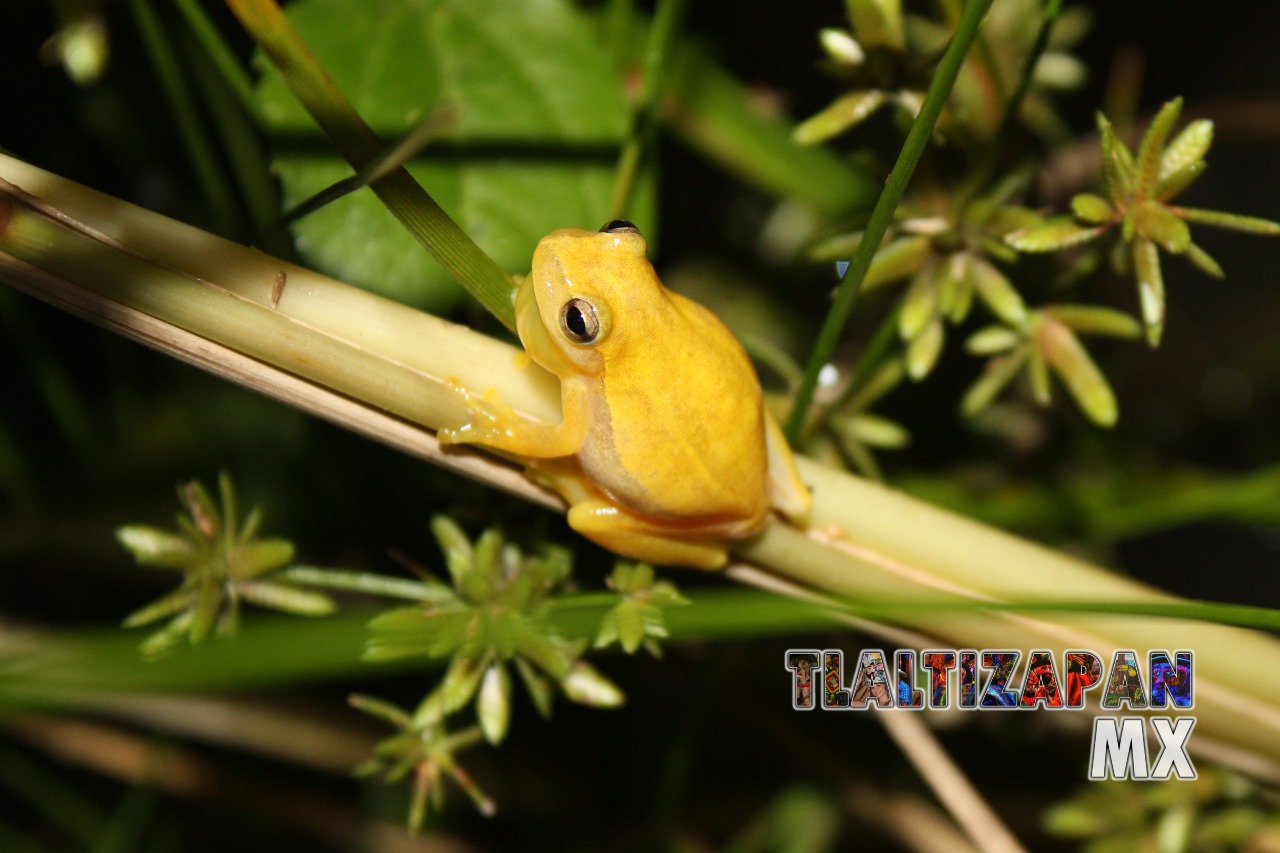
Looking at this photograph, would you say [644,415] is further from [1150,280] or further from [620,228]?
[1150,280]

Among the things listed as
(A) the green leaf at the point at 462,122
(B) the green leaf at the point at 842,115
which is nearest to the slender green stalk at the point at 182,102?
(A) the green leaf at the point at 462,122

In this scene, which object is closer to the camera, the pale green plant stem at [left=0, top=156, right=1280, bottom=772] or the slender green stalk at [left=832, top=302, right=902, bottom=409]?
the pale green plant stem at [left=0, top=156, right=1280, bottom=772]

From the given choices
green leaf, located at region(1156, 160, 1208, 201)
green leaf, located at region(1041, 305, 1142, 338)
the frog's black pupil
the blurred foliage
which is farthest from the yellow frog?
green leaf, located at region(1156, 160, 1208, 201)

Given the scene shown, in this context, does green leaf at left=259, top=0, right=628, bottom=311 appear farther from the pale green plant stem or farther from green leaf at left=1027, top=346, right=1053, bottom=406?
green leaf at left=1027, top=346, right=1053, bottom=406

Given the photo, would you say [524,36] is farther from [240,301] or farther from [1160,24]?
[1160,24]

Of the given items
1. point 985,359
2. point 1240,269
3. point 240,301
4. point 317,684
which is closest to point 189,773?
point 317,684

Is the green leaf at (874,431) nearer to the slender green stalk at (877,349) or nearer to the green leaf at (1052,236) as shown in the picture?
the slender green stalk at (877,349)

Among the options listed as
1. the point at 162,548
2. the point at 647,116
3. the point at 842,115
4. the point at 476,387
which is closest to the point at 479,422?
the point at 476,387
